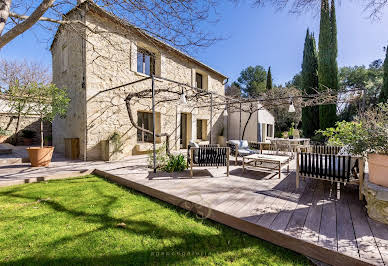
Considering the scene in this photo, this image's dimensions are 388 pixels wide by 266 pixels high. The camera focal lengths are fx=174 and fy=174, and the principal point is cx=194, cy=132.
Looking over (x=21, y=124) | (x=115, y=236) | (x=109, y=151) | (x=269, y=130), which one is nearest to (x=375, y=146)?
(x=115, y=236)

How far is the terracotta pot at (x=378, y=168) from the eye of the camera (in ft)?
7.57

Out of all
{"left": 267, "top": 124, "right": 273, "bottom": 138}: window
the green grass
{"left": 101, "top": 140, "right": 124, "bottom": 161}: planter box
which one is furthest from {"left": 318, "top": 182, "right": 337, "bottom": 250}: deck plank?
{"left": 267, "top": 124, "right": 273, "bottom": 138}: window

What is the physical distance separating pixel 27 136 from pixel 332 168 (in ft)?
50.0

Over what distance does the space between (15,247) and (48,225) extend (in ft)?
1.50

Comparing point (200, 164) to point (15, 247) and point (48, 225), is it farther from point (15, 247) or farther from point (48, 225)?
point (15, 247)

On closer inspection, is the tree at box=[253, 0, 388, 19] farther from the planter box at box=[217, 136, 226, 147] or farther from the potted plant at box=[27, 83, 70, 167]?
the planter box at box=[217, 136, 226, 147]

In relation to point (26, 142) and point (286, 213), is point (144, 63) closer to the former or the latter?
point (286, 213)

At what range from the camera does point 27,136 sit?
1101 cm

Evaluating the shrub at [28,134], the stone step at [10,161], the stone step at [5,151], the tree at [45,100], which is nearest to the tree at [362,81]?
the tree at [45,100]

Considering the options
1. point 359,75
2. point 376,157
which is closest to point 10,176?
point 376,157

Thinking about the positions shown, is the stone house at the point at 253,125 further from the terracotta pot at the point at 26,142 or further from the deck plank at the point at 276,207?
the terracotta pot at the point at 26,142

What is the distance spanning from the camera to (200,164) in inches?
179

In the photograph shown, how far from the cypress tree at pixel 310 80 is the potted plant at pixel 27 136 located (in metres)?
20.2

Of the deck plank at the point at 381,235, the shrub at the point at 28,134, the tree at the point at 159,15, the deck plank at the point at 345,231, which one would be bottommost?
the deck plank at the point at 381,235
